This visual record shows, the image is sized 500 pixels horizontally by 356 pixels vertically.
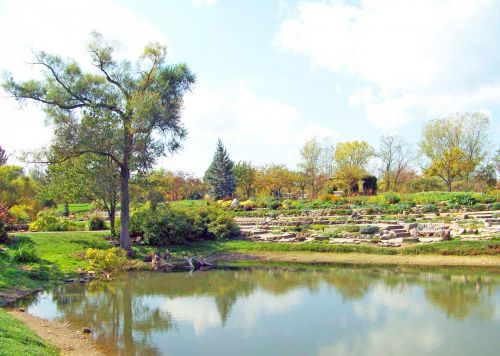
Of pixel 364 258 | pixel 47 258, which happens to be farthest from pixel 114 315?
pixel 364 258

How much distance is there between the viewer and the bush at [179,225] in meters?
25.0

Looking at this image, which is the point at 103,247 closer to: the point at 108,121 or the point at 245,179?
the point at 108,121

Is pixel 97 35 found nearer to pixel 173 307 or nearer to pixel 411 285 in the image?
pixel 173 307

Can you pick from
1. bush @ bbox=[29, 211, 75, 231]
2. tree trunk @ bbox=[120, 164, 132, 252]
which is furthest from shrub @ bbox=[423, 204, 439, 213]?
bush @ bbox=[29, 211, 75, 231]

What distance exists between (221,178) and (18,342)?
4375cm

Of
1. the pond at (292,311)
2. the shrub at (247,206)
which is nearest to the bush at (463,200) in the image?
the pond at (292,311)

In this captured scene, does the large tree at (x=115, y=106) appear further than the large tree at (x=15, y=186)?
No

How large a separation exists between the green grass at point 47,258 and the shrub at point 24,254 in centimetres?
19

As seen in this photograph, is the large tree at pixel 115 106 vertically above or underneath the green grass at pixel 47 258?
above

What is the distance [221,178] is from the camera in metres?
51.9

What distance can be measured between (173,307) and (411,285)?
817 centimetres

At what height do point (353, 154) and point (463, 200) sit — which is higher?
point (353, 154)

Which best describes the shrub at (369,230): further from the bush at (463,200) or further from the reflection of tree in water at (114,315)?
the reflection of tree in water at (114,315)

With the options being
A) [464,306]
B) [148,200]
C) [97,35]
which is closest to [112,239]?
[148,200]
